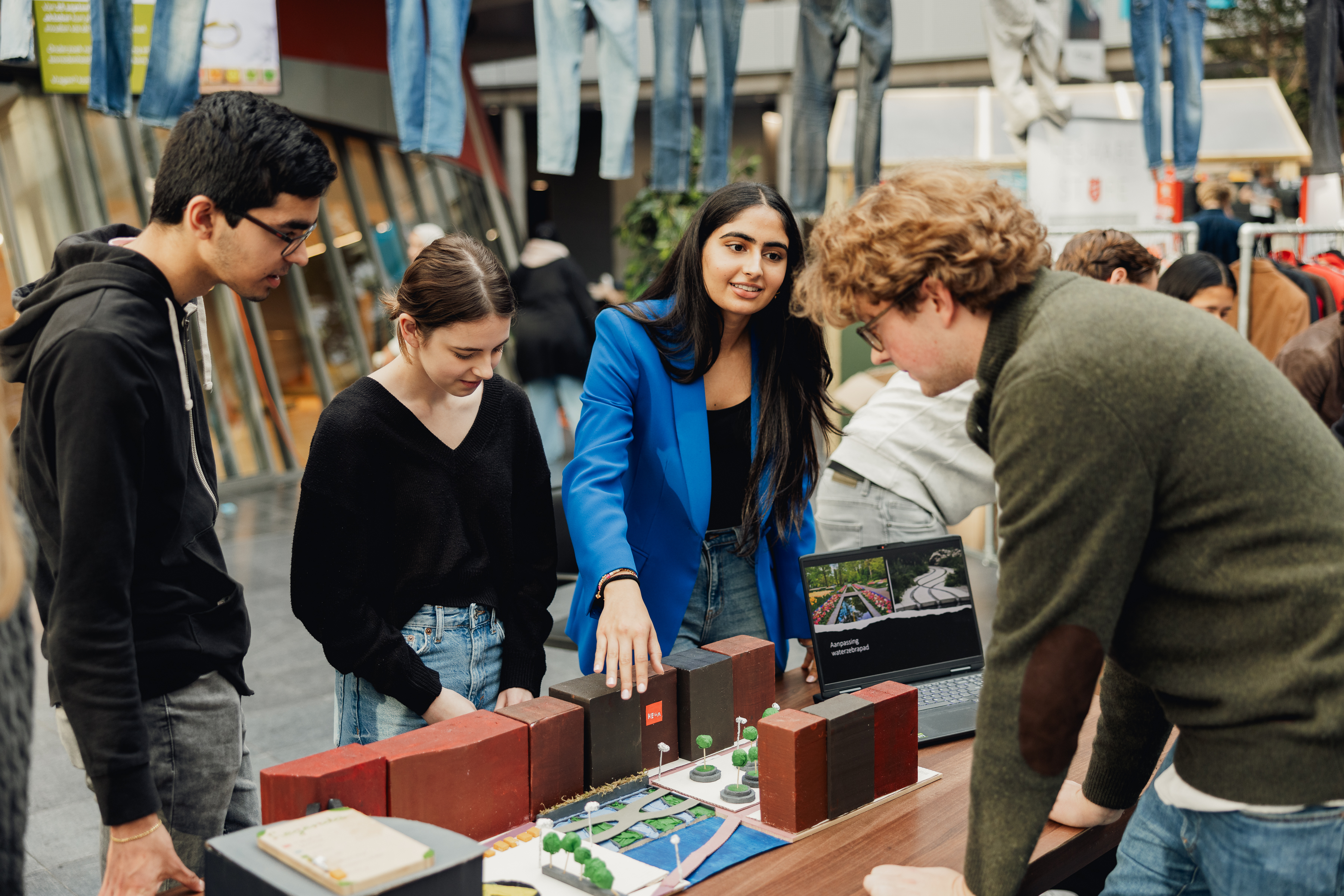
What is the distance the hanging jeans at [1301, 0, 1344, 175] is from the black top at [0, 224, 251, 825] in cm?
579

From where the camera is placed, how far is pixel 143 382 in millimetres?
1380

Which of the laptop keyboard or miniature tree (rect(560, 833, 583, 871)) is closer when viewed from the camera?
miniature tree (rect(560, 833, 583, 871))

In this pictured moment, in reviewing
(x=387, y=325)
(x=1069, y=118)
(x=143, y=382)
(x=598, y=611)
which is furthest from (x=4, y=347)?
(x=387, y=325)

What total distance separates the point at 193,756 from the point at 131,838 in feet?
0.83

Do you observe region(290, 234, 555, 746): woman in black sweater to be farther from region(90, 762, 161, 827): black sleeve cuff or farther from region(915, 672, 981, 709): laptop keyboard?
region(915, 672, 981, 709): laptop keyboard

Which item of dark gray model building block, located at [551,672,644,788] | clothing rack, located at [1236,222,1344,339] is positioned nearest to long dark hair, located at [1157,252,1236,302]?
clothing rack, located at [1236,222,1344,339]

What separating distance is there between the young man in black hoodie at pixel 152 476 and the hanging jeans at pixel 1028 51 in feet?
14.4

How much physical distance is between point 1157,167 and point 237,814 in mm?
5327

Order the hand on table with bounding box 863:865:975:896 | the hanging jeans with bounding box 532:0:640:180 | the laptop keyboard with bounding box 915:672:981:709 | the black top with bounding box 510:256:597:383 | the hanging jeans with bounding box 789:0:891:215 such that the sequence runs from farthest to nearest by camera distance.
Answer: the black top with bounding box 510:256:597:383 → the hanging jeans with bounding box 789:0:891:215 → the hanging jeans with bounding box 532:0:640:180 → the laptop keyboard with bounding box 915:672:981:709 → the hand on table with bounding box 863:865:975:896

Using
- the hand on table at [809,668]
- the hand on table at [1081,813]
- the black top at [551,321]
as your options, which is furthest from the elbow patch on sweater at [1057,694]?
the black top at [551,321]

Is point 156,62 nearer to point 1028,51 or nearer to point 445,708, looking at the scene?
point 445,708

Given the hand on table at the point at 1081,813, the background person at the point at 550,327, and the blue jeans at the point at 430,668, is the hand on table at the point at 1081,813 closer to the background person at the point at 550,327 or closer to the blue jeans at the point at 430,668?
the blue jeans at the point at 430,668

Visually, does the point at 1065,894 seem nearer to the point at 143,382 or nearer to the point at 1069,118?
the point at 143,382

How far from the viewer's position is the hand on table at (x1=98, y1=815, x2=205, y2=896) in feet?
4.33
